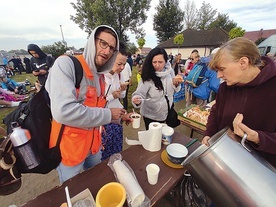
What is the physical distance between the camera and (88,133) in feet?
4.04

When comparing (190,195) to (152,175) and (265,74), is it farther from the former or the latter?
(265,74)

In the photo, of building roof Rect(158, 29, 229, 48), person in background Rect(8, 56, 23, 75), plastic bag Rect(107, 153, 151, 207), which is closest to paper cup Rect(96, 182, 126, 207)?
plastic bag Rect(107, 153, 151, 207)

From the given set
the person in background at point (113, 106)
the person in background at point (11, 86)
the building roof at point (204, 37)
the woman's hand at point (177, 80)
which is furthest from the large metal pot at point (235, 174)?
the building roof at point (204, 37)

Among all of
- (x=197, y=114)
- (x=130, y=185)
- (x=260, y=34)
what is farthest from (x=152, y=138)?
(x=260, y=34)

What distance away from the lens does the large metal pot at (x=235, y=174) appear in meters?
0.71

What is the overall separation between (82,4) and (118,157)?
85.4ft

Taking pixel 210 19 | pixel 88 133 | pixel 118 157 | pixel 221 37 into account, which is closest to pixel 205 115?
pixel 118 157

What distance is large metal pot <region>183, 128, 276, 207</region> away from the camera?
714mm

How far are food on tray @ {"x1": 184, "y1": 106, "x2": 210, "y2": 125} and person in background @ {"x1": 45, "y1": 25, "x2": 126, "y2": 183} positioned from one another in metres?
1.86

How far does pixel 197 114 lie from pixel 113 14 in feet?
73.8

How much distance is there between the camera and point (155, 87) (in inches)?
86.0

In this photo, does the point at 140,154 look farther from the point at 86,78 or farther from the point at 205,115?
the point at 205,115

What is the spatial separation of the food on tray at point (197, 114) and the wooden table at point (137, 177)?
1.53m

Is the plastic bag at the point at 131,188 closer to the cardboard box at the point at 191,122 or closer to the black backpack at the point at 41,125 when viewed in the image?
the black backpack at the point at 41,125
